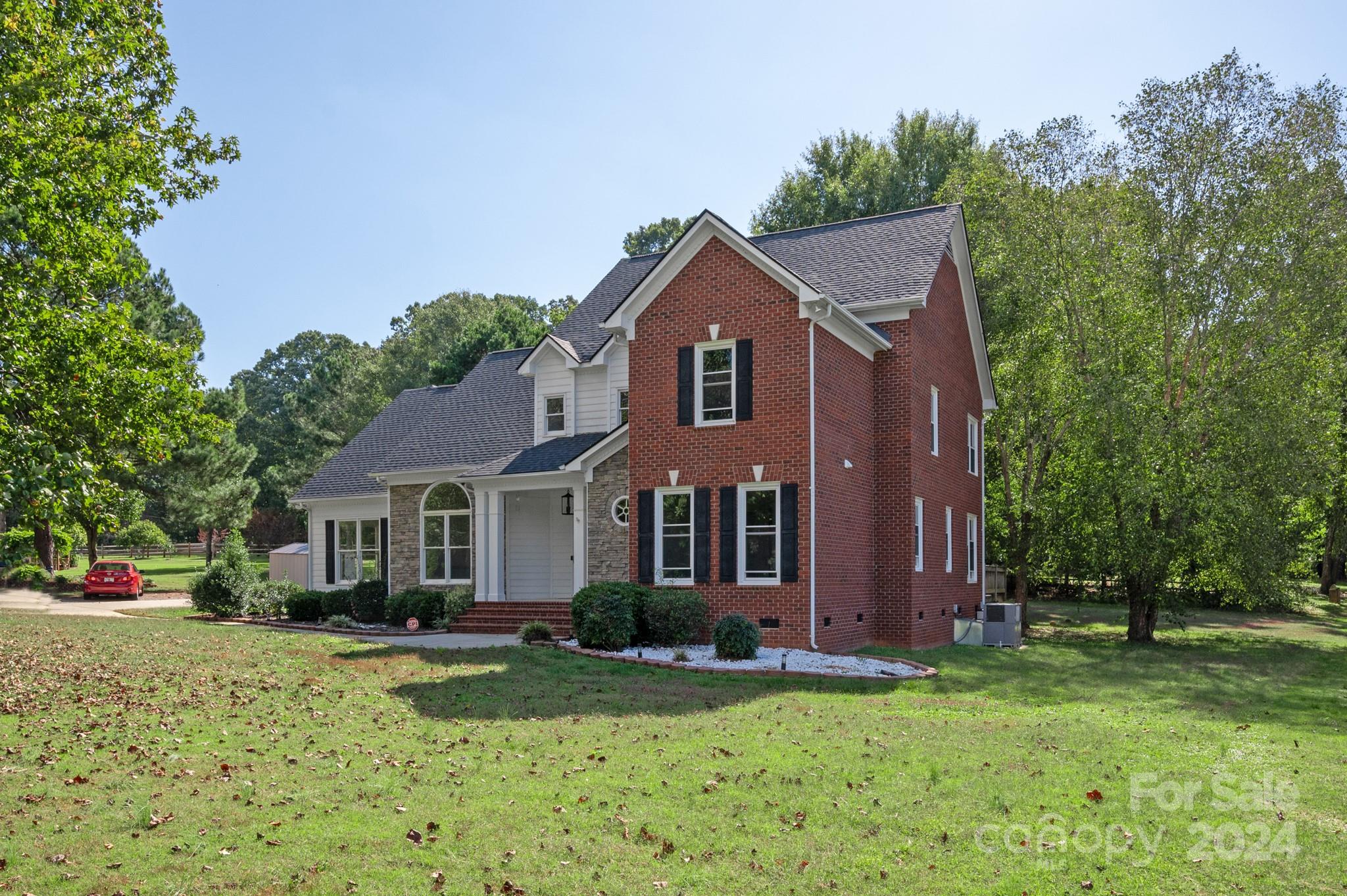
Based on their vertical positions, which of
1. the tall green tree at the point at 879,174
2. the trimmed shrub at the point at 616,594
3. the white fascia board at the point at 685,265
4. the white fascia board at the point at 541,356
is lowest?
the trimmed shrub at the point at 616,594

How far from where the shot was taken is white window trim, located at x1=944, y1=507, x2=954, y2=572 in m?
24.4

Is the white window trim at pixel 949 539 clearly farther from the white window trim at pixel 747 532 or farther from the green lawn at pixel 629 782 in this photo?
the green lawn at pixel 629 782

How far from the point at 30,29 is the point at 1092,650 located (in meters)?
23.9

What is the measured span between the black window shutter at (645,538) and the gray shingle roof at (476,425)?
6805mm

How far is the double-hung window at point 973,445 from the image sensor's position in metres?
27.4

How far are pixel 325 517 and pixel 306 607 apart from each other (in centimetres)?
423

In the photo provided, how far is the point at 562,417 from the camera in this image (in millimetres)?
24766

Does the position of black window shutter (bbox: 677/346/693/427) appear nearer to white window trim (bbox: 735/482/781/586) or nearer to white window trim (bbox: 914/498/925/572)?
white window trim (bbox: 735/482/781/586)

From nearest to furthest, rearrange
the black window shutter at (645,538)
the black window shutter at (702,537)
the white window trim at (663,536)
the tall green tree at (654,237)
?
the black window shutter at (702,537) < the white window trim at (663,536) < the black window shutter at (645,538) < the tall green tree at (654,237)

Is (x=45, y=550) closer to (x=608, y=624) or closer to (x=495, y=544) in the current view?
(x=495, y=544)

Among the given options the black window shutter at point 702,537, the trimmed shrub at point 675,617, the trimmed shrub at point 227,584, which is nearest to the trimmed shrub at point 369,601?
the trimmed shrub at point 227,584

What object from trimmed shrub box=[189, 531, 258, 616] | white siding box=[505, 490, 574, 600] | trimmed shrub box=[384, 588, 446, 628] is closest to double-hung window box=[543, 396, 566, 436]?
white siding box=[505, 490, 574, 600]

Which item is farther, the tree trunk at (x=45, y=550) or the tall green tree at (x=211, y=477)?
the tree trunk at (x=45, y=550)

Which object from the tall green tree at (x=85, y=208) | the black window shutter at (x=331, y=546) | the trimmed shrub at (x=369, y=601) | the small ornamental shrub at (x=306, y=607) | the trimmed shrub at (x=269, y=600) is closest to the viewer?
the tall green tree at (x=85, y=208)
